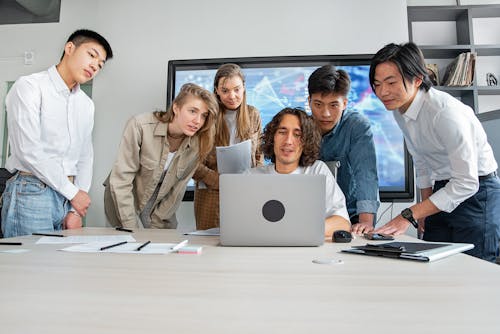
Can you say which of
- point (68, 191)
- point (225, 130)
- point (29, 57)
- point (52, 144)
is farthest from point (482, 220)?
point (29, 57)

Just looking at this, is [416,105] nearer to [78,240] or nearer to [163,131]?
[163,131]

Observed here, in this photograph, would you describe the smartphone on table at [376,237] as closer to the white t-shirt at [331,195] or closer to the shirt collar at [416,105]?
the white t-shirt at [331,195]

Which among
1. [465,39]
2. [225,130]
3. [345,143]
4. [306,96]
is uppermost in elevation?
[465,39]

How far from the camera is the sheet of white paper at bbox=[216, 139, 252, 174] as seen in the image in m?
1.80

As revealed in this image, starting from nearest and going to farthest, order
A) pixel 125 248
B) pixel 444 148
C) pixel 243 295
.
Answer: pixel 243 295
pixel 125 248
pixel 444 148

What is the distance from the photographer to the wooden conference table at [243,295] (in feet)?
1.66

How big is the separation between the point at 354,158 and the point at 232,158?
0.64 m

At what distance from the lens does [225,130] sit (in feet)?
7.54

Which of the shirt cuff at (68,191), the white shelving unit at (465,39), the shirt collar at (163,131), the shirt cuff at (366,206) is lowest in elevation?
the shirt cuff at (366,206)

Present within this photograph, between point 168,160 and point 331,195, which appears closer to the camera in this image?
point 331,195

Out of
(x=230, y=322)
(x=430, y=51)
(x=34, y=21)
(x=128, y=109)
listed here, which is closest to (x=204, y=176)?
(x=128, y=109)

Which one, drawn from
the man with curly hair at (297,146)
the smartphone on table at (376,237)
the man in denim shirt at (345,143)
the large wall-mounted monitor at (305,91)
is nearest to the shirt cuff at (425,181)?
the man in denim shirt at (345,143)

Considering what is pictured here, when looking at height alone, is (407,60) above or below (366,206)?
above

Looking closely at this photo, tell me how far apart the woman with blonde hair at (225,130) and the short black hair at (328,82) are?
481 mm
